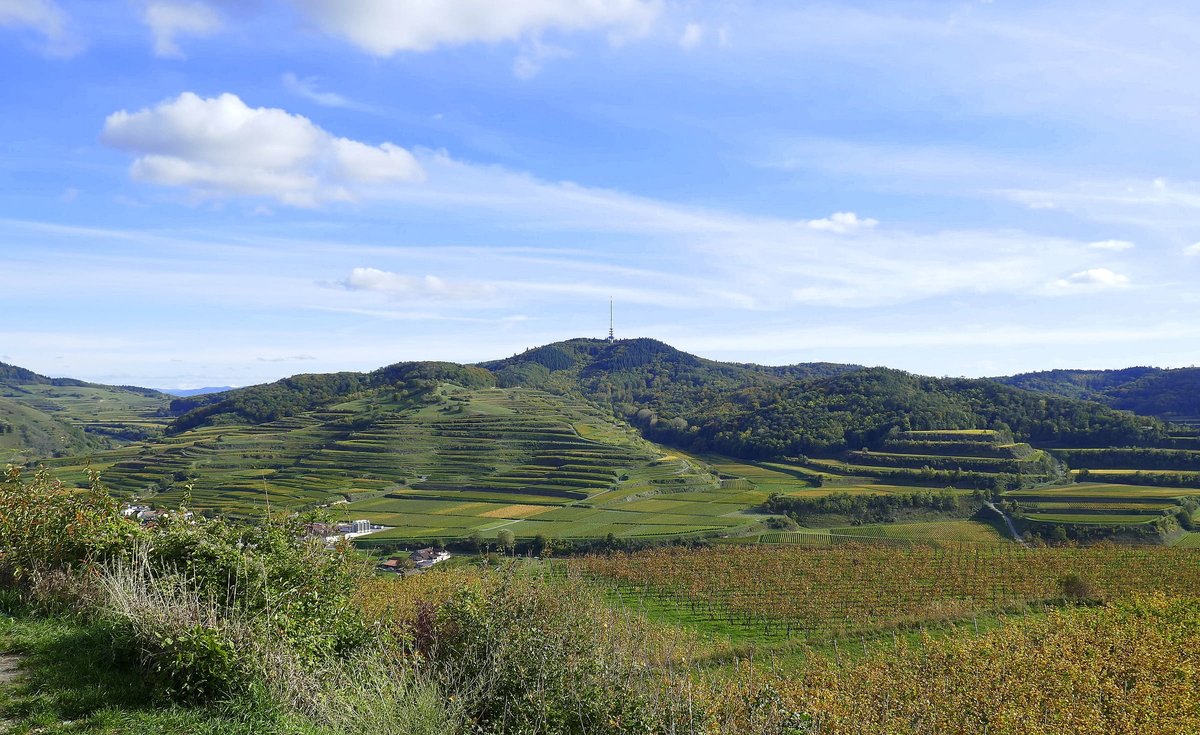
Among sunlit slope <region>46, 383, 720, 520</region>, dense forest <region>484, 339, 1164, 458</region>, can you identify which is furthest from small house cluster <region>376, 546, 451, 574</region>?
dense forest <region>484, 339, 1164, 458</region>

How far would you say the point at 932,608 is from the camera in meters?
33.4

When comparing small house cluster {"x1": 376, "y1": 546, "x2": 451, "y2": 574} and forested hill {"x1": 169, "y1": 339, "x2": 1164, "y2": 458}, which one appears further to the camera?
forested hill {"x1": 169, "y1": 339, "x2": 1164, "y2": 458}

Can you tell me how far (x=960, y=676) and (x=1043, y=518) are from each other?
5206 centimetres

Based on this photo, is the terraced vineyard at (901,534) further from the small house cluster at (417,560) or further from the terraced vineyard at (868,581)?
the small house cluster at (417,560)

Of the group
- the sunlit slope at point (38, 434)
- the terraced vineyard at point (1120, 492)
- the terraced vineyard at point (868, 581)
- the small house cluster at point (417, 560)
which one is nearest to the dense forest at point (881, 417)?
the terraced vineyard at point (1120, 492)

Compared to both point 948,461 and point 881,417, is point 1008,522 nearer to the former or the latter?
point 948,461

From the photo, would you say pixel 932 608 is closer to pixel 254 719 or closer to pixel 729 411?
pixel 254 719

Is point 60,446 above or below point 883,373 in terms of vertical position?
below

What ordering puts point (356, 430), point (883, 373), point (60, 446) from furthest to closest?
point (883, 373)
point (60, 446)
point (356, 430)

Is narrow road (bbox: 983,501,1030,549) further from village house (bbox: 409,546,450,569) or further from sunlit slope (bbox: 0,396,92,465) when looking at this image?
sunlit slope (bbox: 0,396,92,465)

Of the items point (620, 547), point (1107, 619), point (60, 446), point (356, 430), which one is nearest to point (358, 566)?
point (1107, 619)

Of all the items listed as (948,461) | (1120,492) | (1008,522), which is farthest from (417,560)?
(948,461)

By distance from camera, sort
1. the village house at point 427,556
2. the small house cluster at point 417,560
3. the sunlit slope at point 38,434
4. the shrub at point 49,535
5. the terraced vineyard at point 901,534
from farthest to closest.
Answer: the sunlit slope at point 38,434 < the terraced vineyard at point 901,534 < the village house at point 427,556 < the small house cluster at point 417,560 < the shrub at point 49,535

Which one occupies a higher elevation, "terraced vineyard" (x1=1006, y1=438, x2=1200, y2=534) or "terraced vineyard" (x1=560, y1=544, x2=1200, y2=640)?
"terraced vineyard" (x1=1006, y1=438, x2=1200, y2=534)
